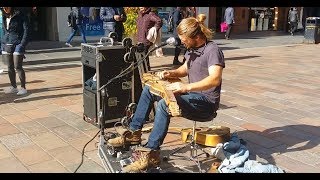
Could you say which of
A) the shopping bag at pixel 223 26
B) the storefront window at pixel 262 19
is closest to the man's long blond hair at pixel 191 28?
the shopping bag at pixel 223 26

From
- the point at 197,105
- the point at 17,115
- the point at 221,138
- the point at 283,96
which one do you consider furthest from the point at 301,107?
the point at 17,115

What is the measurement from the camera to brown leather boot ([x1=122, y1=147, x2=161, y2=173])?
10.7ft

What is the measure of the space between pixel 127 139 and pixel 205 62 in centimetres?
109

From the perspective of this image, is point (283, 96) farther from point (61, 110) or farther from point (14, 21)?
point (14, 21)

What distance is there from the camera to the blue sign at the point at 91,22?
48.8ft

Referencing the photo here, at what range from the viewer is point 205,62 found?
11.5ft

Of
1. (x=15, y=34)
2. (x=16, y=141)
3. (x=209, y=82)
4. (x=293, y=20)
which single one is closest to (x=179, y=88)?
(x=209, y=82)

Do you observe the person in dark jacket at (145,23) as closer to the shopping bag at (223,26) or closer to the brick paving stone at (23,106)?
the brick paving stone at (23,106)

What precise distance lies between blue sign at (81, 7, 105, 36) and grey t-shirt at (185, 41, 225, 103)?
38.7ft

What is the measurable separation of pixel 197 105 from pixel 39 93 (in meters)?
3.94

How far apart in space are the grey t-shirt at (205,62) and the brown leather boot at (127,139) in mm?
779

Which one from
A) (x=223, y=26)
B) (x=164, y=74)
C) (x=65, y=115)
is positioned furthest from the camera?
(x=223, y=26)

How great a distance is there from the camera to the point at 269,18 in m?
23.5

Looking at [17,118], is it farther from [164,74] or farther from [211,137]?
[211,137]
